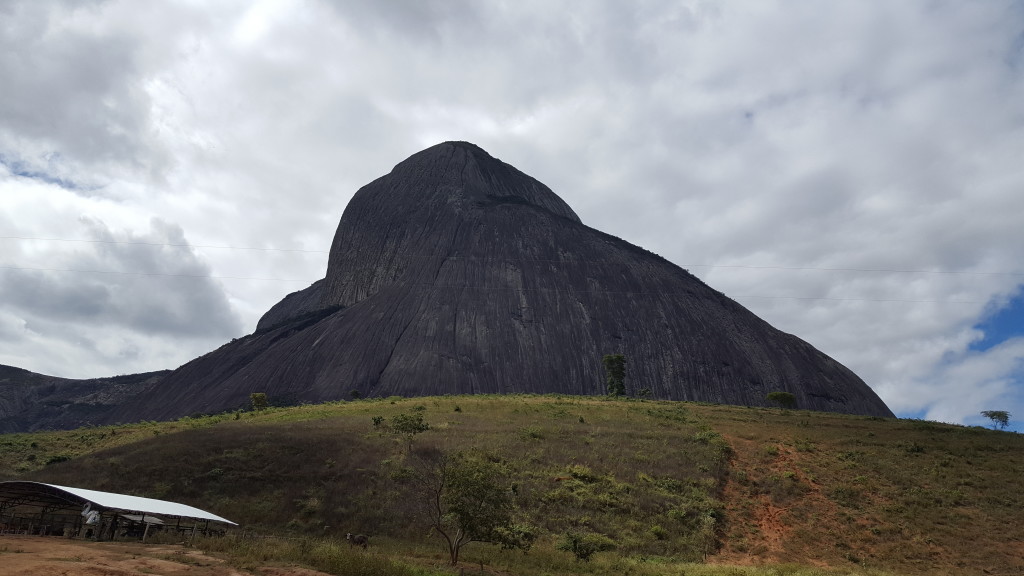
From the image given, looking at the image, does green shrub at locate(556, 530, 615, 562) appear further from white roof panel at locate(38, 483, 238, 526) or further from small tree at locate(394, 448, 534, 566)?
white roof panel at locate(38, 483, 238, 526)

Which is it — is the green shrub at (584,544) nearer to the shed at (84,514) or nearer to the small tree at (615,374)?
the shed at (84,514)


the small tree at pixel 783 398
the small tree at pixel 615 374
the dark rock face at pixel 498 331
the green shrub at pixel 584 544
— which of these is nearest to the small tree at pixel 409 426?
the green shrub at pixel 584 544

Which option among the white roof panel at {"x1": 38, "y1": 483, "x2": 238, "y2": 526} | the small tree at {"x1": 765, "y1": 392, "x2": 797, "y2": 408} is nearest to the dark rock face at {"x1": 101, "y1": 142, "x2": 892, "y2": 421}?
the small tree at {"x1": 765, "y1": 392, "x2": 797, "y2": 408}

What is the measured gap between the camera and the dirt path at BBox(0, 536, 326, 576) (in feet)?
50.6

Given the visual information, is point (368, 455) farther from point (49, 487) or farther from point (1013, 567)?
point (1013, 567)

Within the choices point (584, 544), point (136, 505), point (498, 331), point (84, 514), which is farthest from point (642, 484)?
point (498, 331)

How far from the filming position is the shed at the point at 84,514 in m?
22.1

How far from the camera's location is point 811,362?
113 metres

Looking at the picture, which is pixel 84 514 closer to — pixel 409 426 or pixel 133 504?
pixel 133 504

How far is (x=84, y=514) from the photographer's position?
72.3 feet

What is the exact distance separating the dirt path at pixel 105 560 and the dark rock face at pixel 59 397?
11326cm

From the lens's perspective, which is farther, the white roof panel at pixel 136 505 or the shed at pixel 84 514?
the shed at pixel 84 514

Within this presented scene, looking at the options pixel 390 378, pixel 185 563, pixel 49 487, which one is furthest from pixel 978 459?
pixel 390 378

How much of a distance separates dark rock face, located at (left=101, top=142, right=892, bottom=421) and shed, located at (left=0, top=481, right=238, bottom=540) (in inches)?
2526
